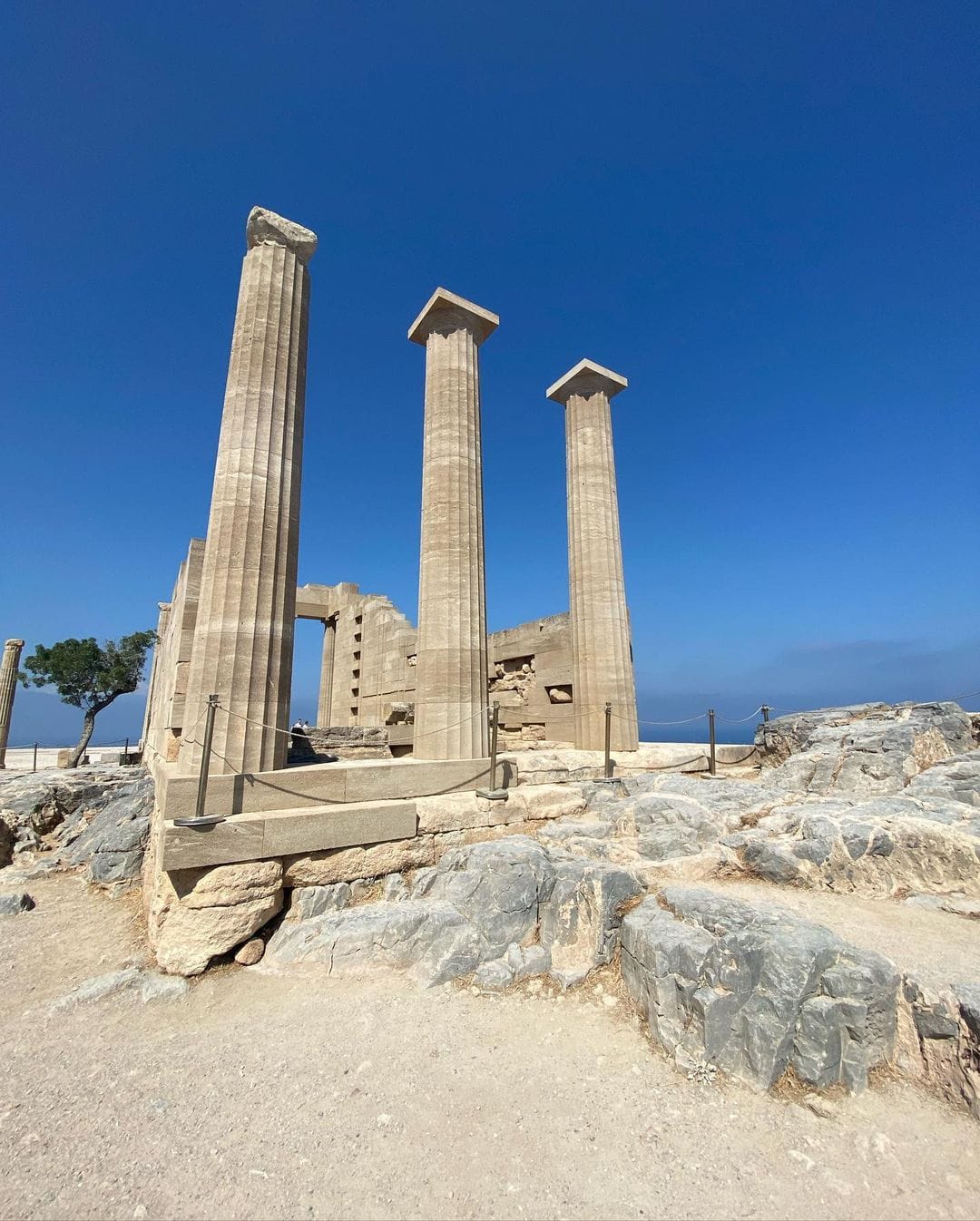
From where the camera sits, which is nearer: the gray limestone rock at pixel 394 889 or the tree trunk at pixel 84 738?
the gray limestone rock at pixel 394 889

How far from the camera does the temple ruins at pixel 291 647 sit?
6.84 metres

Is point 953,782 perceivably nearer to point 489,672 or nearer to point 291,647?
point 291,647

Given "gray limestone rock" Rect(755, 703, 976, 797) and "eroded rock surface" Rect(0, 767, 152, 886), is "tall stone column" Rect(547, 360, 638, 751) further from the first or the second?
"eroded rock surface" Rect(0, 767, 152, 886)

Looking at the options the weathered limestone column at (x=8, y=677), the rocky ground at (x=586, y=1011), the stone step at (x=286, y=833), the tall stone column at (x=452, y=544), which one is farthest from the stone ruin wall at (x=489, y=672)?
the weathered limestone column at (x=8, y=677)

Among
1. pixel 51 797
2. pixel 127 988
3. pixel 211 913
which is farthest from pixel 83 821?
pixel 211 913

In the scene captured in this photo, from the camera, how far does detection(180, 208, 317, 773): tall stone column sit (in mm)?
7391

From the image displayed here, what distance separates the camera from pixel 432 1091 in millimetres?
4141

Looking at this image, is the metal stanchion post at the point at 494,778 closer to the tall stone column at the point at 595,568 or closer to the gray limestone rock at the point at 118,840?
the tall stone column at the point at 595,568

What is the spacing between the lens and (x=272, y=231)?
9047 mm

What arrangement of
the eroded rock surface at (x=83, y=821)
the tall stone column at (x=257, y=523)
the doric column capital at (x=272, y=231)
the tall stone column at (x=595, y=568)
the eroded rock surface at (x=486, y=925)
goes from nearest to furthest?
the eroded rock surface at (x=486, y=925), the tall stone column at (x=257, y=523), the doric column capital at (x=272, y=231), the eroded rock surface at (x=83, y=821), the tall stone column at (x=595, y=568)

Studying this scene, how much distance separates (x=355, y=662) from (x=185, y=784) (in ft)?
48.2

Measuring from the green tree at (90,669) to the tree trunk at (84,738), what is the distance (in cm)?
7

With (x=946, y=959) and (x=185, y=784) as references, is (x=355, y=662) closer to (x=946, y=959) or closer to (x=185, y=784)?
(x=185, y=784)

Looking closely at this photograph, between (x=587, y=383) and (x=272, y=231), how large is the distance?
27.1ft
